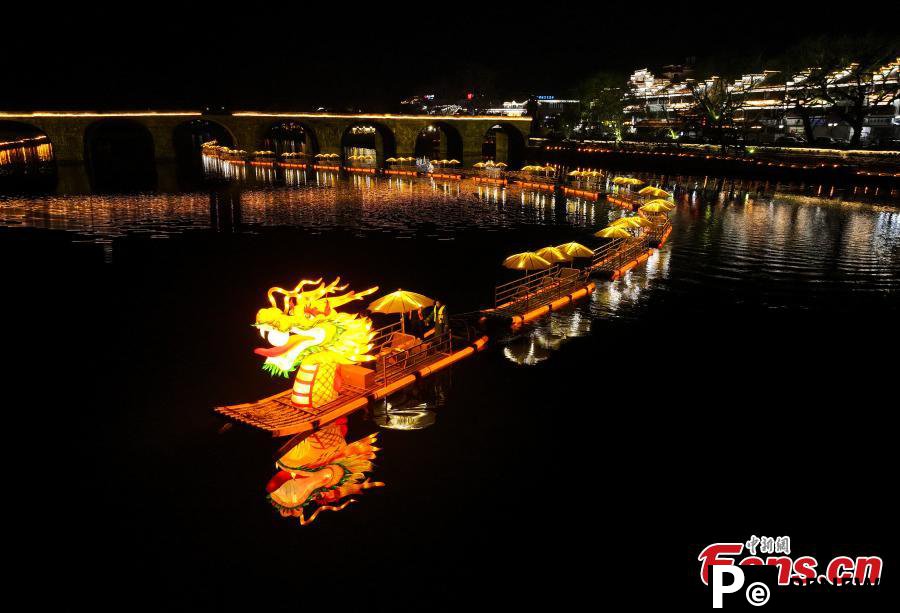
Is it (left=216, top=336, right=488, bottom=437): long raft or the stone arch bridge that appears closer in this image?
(left=216, top=336, right=488, bottom=437): long raft

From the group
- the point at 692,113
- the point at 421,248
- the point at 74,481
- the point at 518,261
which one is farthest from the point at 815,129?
the point at 74,481

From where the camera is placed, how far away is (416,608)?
10609 mm

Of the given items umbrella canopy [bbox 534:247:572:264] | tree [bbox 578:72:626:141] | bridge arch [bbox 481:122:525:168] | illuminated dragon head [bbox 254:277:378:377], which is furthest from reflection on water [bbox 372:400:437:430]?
tree [bbox 578:72:626:141]

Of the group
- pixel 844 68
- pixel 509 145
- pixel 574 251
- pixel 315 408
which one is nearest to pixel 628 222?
pixel 574 251

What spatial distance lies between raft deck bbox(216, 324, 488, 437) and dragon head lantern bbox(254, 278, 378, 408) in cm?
41

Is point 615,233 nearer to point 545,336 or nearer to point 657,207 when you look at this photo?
point 545,336

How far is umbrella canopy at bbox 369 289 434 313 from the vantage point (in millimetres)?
19938

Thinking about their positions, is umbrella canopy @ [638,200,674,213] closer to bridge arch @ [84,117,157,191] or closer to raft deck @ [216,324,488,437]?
raft deck @ [216,324,488,437]

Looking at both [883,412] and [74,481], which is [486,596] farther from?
[883,412]

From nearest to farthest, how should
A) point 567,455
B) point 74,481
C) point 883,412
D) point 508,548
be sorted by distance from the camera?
1. point 508,548
2. point 74,481
3. point 567,455
4. point 883,412

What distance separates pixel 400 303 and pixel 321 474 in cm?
727

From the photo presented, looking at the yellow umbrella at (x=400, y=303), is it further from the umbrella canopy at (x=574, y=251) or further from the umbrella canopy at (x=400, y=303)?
the umbrella canopy at (x=574, y=251)

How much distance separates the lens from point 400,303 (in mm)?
20125

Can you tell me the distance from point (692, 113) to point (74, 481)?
6316 inches
